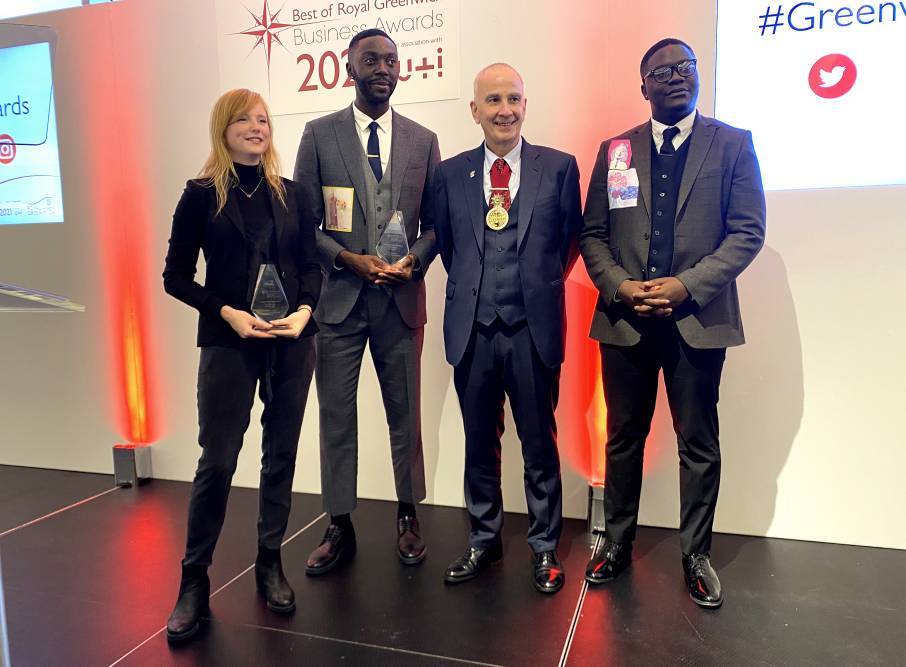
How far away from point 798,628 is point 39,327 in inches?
174

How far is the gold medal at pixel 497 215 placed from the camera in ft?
8.30

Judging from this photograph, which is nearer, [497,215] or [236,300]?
[236,300]

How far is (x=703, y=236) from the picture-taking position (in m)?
2.47

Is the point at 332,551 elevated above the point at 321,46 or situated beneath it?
situated beneath

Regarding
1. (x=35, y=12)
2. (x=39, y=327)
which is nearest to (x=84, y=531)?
(x=39, y=327)

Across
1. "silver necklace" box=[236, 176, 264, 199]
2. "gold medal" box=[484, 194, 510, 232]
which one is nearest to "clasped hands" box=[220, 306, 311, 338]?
"silver necklace" box=[236, 176, 264, 199]

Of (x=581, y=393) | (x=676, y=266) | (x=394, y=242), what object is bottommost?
(x=581, y=393)

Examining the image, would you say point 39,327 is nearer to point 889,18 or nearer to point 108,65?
point 108,65

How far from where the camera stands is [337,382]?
9.37 feet

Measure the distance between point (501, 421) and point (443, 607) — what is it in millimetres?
741

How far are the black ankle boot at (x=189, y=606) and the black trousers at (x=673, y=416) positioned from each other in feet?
5.15

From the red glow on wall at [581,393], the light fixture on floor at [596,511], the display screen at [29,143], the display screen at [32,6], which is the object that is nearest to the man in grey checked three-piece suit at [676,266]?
the light fixture on floor at [596,511]

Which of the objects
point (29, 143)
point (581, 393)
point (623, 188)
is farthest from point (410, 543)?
point (29, 143)

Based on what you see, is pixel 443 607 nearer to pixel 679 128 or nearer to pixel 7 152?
pixel 679 128
